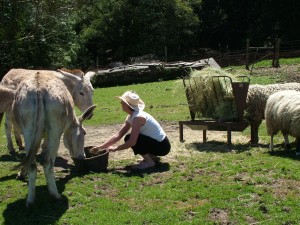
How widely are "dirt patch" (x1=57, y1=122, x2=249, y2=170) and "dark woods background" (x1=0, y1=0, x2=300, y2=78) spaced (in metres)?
16.8

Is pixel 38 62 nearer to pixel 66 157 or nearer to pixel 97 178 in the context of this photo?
pixel 66 157

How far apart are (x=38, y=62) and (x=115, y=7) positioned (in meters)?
10.7

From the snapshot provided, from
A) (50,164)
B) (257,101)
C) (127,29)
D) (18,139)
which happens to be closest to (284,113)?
(257,101)

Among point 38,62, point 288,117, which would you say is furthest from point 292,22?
point 288,117

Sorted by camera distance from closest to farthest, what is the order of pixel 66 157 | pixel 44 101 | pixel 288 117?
1. pixel 44 101
2. pixel 288 117
3. pixel 66 157

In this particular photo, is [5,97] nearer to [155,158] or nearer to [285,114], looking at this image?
[155,158]

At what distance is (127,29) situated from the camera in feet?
127

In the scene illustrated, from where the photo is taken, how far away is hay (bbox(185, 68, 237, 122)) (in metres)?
9.59

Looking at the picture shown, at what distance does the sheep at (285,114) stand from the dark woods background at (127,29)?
67.8 ft

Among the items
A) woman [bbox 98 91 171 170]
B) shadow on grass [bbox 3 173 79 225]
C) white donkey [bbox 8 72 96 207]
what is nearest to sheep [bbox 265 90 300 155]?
woman [bbox 98 91 171 170]

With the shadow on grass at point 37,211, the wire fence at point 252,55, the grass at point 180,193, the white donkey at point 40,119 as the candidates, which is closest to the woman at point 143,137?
the grass at point 180,193

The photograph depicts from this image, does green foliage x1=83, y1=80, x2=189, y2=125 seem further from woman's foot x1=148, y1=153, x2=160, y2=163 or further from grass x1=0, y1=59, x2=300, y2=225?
grass x1=0, y1=59, x2=300, y2=225

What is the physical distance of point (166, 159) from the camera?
847cm

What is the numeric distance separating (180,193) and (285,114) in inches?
116
